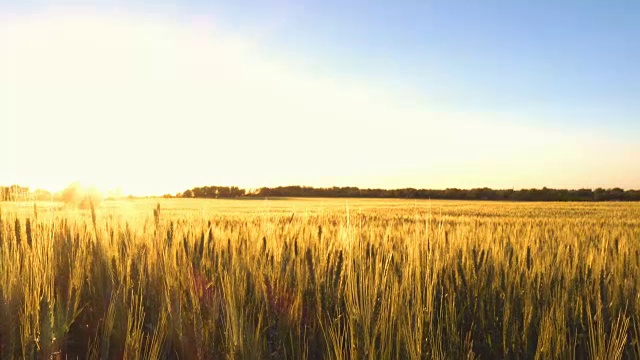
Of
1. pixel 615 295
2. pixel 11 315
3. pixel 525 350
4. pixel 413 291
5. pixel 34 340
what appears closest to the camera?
pixel 34 340

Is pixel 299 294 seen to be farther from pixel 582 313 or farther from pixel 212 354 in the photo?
pixel 582 313

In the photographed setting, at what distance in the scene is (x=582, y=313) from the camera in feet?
5.82

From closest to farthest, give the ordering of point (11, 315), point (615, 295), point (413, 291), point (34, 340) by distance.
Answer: point (34, 340)
point (11, 315)
point (413, 291)
point (615, 295)

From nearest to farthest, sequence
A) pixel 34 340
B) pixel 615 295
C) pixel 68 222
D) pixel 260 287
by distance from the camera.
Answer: pixel 34 340, pixel 260 287, pixel 615 295, pixel 68 222

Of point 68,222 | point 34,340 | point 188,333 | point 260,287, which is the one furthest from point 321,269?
point 68,222

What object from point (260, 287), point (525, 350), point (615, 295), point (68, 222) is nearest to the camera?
point (525, 350)

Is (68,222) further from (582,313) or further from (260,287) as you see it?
(582,313)

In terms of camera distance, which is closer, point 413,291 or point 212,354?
→ point 212,354

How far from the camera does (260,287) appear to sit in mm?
1839

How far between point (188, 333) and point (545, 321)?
1.10 metres

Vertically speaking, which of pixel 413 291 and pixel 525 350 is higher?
pixel 413 291

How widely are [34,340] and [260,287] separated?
761 millimetres

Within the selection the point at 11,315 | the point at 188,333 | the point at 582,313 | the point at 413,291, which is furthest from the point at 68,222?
the point at 582,313

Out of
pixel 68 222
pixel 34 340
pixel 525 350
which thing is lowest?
pixel 525 350
